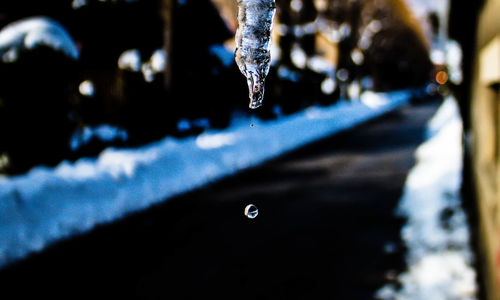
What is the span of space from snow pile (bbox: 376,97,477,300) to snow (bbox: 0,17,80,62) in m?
5.72

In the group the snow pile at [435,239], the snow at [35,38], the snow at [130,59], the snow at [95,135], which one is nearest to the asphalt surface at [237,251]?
the snow pile at [435,239]

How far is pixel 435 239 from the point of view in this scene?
4.92 metres

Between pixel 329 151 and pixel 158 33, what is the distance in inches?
280

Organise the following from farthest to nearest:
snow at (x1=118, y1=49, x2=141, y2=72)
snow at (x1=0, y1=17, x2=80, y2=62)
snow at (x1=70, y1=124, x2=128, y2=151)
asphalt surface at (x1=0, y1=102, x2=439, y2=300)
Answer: snow at (x1=118, y1=49, x2=141, y2=72) → snow at (x1=70, y1=124, x2=128, y2=151) → snow at (x1=0, y1=17, x2=80, y2=62) → asphalt surface at (x1=0, y1=102, x2=439, y2=300)

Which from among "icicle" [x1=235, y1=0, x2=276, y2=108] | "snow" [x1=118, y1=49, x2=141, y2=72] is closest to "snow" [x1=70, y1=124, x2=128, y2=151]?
"snow" [x1=118, y1=49, x2=141, y2=72]

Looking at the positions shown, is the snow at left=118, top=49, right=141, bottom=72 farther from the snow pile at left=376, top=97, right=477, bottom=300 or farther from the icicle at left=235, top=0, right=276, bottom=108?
the icicle at left=235, top=0, right=276, bottom=108

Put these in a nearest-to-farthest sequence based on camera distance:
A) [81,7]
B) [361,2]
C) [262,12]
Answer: [262,12] < [81,7] < [361,2]

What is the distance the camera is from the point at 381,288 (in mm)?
3830

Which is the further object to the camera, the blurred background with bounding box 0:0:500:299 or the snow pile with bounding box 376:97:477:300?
the blurred background with bounding box 0:0:500:299

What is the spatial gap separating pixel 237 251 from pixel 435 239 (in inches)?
78.9

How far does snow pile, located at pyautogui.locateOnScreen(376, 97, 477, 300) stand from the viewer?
3.67 m

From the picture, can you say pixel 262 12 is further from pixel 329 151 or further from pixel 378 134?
pixel 378 134


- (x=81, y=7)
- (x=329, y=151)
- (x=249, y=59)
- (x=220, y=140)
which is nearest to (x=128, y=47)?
(x=81, y=7)

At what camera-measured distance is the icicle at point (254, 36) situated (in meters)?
1.26
